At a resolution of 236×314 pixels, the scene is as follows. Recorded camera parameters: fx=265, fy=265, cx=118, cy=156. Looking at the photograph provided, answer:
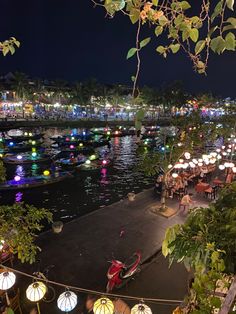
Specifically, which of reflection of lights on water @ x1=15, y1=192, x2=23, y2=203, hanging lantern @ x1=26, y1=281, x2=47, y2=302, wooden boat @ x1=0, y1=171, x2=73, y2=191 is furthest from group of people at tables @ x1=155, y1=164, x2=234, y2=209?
reflection of lights on water @ x1=15, y1=192, x2=23, y2=203

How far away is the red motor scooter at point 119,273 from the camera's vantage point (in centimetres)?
1069

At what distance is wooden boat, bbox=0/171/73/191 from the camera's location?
26184mm

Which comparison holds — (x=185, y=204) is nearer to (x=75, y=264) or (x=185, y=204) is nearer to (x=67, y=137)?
(x=75, y=264)

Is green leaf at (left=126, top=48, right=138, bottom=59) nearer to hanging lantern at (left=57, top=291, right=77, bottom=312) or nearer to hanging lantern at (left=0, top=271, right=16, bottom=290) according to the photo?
hanging lantern at (left=57, top=291, right=77, bottom=312)

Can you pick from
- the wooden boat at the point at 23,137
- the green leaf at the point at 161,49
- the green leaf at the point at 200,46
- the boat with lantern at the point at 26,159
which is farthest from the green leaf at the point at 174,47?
the wooden boat at the point at 23,137

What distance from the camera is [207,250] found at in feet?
11.1

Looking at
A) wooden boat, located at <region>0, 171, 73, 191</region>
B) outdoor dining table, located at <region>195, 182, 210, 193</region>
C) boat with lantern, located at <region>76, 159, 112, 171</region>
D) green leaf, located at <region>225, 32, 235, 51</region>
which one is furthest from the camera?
boat with lantern, located at <region>76, 159, 112, 171</region>

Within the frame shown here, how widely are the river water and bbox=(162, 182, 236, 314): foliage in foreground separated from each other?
15.5 m

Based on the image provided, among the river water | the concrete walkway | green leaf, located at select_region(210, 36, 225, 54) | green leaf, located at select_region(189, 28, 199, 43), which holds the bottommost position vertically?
the river water

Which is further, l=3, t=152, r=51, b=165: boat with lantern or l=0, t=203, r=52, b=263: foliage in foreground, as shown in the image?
l=3, t=152, r=51, b=165: boat with lantern

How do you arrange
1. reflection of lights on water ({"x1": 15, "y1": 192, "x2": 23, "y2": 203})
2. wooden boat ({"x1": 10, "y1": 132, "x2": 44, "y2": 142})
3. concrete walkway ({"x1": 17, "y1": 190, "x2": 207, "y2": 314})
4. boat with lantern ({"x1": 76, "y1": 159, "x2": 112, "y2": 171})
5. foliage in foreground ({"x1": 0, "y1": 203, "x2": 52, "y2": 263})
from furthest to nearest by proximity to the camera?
1. wooden boat ({"x1": 10, "y1": 132, "x2": 44, "y2": 142})
2. boat with lantern ({"x1": 76, "y1": 159, "x2": 112, "y2": 171})
3. reflection of lights on water ({"x1": 15, "y1": 192, "x2": 23, "y2": 203})
4. concrete walkway ({"x1": 17, "y1": 190, "x2": 207, "y2": 314})
5. foliage in foreground ({"x1": 0, "y1": 203, "x2": 52, "y2": 263})

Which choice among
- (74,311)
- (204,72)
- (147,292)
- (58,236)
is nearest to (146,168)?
(58,236)

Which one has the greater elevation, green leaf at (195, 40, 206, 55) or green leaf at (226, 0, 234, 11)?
green leaf at (226, 0, 234, 11)

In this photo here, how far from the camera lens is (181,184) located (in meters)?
21.6
